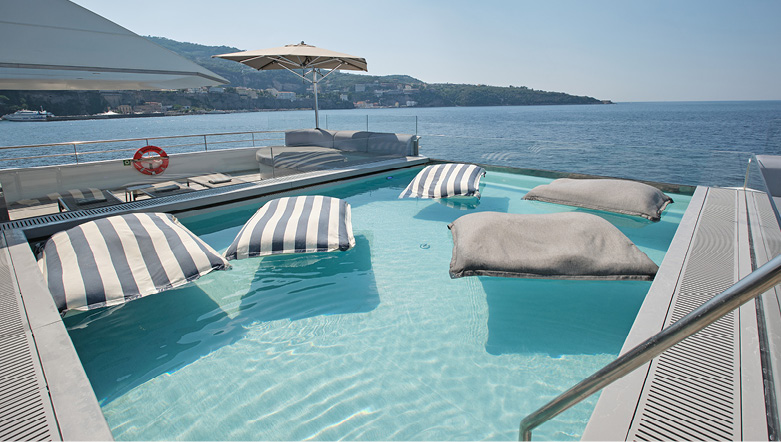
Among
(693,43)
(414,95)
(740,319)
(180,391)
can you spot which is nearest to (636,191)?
(740,319)

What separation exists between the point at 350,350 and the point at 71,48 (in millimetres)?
4658

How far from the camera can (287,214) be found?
424 cm

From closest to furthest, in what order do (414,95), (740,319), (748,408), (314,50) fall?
(748,408), (740,319), (314,50), (414,95)

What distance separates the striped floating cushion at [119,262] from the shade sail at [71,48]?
84.0 inches

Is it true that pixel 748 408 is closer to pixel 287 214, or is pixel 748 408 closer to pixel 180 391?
pixel 180 391

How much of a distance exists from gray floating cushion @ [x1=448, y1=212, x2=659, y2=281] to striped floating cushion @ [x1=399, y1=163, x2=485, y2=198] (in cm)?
243

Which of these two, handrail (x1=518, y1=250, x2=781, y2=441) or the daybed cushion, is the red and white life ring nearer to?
the daybed cushion

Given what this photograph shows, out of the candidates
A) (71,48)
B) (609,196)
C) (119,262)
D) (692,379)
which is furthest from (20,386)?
(609,196)

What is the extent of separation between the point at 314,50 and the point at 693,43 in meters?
57.9

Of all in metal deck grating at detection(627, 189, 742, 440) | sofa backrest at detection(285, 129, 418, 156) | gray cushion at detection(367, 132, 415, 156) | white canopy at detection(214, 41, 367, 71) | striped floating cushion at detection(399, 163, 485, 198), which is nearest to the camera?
metal deck grating at detection(627, 189, 742, 440)

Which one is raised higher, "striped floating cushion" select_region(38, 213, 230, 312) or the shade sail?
the shade sail

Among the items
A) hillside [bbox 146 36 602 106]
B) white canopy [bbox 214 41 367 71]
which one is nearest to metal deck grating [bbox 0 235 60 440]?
white canopy [bbox 214 41 367 71]

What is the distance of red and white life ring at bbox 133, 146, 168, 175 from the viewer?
6.34 metres

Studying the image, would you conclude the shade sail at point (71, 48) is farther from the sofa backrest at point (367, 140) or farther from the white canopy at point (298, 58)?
the sofa backrest at point (367, 140)
